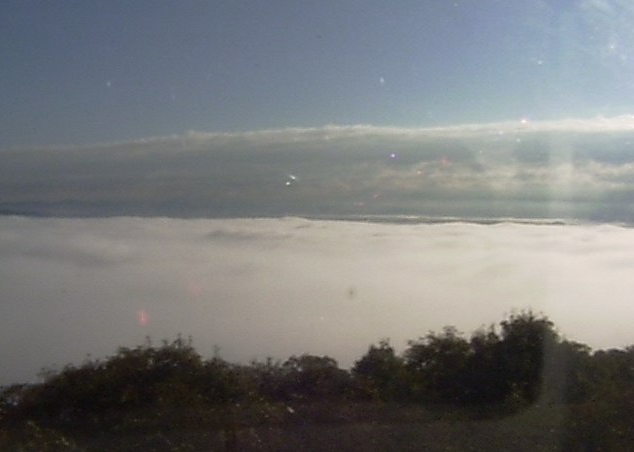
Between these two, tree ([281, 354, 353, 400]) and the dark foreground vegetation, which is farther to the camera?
tree ([281, 354, 353, 400])

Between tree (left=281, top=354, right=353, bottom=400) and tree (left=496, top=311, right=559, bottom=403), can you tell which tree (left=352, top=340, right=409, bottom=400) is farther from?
tree (left=496, top=311, right=559, bottom=403)

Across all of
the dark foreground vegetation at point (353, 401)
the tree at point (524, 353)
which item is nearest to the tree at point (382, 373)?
the dark foreground vegetation at point (353, 401)

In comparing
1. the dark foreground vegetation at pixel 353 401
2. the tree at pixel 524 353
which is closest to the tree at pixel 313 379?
the dark foreground vegetation at pixel 353 401

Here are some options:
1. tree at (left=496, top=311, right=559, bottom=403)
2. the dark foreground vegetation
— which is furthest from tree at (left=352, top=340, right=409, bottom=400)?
tree at (left=496, top=311, right=559, bottom=403)

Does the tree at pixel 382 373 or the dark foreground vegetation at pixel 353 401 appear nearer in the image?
the dark foreground vegetation at pixel 353 401

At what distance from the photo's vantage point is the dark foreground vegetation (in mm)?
10852

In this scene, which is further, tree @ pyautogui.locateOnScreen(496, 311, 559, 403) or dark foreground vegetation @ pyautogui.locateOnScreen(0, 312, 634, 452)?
tree @ pyautogui.locateOnScreen(496, 311, 559, 403)

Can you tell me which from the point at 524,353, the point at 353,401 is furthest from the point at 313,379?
the point at 524,353

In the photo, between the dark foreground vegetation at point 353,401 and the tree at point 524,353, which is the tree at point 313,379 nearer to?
the dark foreground vegetation at point 353,401

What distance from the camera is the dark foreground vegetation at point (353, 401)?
10.9 metres

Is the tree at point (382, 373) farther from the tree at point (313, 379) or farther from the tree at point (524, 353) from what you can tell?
the tree at point (524, 353)

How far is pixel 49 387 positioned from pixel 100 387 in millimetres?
568

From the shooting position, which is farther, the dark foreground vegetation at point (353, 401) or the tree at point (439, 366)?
the tree at point (439, 366)

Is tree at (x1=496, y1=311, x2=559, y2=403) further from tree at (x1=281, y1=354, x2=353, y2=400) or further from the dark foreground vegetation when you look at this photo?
tree at (x1=281, y1=354, x2=353, y2=400)
